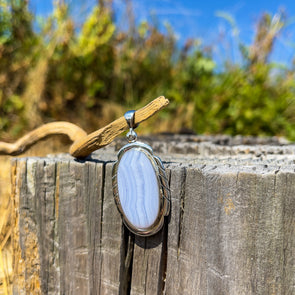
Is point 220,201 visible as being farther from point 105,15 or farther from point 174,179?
point 105,15

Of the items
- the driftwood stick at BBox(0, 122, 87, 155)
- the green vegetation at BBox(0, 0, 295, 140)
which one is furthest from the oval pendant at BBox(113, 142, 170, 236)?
the green vegetation at BBox(0, 0, 295, 140)

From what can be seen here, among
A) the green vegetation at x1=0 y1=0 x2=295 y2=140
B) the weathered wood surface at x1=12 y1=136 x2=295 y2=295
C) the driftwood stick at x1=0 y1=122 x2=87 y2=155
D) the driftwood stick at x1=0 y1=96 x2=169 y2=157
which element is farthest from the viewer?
the green vegetation at x1=0 y1=0 x2=295 y2=140

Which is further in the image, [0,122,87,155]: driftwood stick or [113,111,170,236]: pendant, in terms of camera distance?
[0,122,87,155]: driftwood stick

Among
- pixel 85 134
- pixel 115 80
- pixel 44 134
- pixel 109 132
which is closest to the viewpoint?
pixel 109 132

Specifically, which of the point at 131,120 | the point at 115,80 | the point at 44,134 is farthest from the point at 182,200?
the point at 115,80

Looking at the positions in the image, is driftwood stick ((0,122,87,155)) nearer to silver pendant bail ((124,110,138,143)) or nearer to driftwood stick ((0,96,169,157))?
driftwood stick ((0,96,169,157))

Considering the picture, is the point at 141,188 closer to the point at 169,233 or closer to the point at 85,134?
the point at 169,233

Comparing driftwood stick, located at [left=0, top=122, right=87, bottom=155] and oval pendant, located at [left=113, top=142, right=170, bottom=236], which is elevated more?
driftwood stick, located at [left=0, top=122, right=87, bottom=155]
